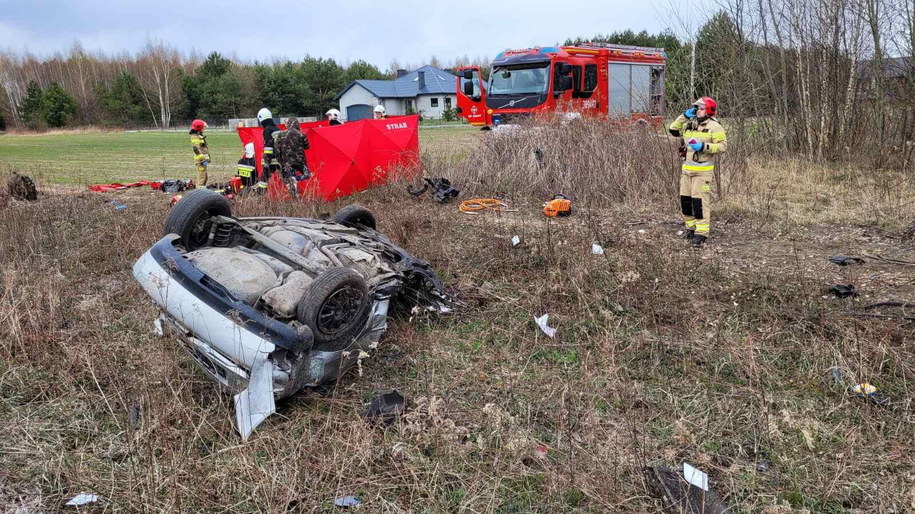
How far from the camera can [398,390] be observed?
12.2ft

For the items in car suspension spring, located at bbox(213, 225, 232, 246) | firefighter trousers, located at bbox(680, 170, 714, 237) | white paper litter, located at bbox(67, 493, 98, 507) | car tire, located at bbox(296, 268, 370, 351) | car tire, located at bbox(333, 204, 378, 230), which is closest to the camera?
white paper litter, located at bbox(67, 493, 98, 507)

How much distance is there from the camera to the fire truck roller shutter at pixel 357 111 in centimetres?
4953

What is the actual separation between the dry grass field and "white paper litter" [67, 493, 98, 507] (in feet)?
0.12

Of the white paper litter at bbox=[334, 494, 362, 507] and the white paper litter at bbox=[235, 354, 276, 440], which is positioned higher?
the white paper litter at bbox=[235, 354, 276, 440]

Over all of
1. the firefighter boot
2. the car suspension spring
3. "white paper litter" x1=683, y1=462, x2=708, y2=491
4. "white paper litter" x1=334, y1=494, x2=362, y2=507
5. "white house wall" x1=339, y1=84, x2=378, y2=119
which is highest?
"white house wall" x1=339, y1=84, x2=378, y2=119

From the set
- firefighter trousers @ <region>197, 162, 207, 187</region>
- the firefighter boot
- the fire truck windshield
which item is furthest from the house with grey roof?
the firefighter boot

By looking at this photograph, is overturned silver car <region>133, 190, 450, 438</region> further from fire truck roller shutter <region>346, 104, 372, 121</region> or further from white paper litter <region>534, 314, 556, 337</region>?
fire truck roller shutter <region>346, 104, 372, 121</region>

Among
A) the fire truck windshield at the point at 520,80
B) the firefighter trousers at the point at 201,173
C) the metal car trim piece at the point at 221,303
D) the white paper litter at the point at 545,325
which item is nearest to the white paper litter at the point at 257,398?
the metal car trim piece at the point at 221,303

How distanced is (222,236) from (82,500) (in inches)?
88.6

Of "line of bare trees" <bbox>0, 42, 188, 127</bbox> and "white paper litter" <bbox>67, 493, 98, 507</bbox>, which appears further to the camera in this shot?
"line of bare trees" <bbox>0, 42, 188, 127</bbox>

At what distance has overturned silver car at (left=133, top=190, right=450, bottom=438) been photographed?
3.22 metres

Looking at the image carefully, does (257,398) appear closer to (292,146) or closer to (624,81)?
(292,146)

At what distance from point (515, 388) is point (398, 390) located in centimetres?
70

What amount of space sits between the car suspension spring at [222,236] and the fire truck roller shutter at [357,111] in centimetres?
4562
